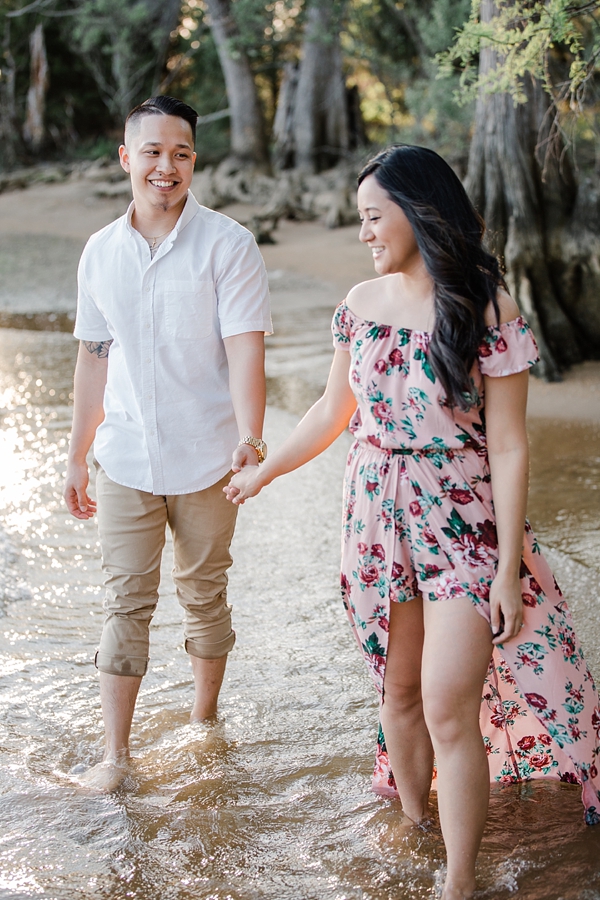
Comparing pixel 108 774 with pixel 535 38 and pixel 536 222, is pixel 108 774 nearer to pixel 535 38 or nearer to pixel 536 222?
pixel 535 38

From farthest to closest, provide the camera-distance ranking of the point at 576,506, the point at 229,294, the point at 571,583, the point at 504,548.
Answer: the point at 576,506 < the point at 571,583 < the point at 229,294 < the point at 504,548

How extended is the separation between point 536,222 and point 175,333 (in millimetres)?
6450

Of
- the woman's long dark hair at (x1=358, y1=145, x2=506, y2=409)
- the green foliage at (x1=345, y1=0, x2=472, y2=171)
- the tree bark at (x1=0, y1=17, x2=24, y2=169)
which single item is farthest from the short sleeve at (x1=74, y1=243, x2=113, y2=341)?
the tree bark at (x1=0, y1=17, x2=24, y2=169)

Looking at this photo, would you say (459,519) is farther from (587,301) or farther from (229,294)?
(587,301)

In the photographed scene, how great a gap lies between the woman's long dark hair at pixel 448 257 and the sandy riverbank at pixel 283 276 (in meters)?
5.13

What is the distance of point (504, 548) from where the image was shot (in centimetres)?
226

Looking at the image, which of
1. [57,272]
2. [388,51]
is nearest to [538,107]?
[57,272]

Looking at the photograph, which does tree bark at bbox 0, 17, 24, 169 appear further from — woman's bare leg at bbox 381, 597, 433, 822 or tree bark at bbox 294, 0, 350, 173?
woman's bare leg at bbox 381, 597, 433, 822

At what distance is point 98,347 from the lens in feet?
10.5

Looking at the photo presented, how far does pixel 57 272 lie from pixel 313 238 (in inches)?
186

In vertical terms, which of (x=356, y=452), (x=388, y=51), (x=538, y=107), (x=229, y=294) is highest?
(x=388, y=51)

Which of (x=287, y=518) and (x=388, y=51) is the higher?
(x=388, y=51)

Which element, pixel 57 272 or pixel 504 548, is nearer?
pixel 504 548

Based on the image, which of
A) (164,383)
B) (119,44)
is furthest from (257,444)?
(119,44)
